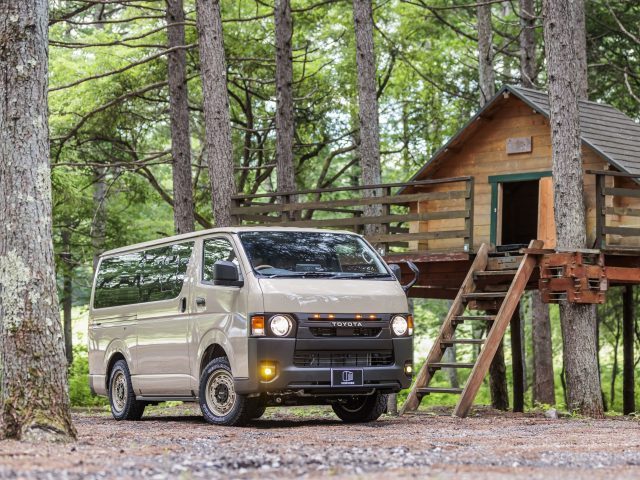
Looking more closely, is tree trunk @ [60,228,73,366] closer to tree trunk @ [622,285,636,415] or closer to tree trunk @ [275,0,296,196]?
tree trunk @ [275,0,296,196]

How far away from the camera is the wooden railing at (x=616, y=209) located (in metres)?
17.5

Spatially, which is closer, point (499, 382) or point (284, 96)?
point (499, 382)

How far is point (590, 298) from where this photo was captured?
16797mm

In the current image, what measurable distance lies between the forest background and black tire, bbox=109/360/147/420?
37.4 feet

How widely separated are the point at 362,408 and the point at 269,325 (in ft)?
7.56

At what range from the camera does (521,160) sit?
21.5 metres

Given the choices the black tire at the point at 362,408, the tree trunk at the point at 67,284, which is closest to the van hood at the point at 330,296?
the black tire at the point at 362,408

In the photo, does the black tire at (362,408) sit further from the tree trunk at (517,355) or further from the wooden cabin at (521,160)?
the tree trunk at (517,355)

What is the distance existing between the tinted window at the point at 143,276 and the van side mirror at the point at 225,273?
4.90 ft

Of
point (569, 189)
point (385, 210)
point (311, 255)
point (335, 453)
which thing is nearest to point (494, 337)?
point (569, 189)

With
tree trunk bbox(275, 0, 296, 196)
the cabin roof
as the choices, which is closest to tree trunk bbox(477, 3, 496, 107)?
Result: the cabin roof

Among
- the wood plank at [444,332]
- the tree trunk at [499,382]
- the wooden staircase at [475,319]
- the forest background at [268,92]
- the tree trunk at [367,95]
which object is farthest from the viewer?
the forest background at [268,92]

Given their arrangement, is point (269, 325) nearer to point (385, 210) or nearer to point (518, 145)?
point (385, 210)

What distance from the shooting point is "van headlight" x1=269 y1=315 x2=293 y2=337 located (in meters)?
12.2
